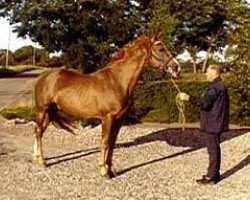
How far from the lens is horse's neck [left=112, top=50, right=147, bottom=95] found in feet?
33.1

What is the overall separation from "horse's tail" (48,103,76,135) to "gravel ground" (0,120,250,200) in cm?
60

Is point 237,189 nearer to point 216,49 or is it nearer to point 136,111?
point 136,111

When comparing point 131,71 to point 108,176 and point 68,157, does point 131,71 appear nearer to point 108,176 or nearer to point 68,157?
point 108,176

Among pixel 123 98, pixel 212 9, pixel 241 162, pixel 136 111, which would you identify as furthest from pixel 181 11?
pixel 123 98

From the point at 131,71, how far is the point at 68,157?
2.57m

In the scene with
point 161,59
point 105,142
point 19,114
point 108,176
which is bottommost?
point 19,114

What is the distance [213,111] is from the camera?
366 inches

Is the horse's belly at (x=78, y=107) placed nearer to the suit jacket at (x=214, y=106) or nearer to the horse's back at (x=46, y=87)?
the horse's back at (x=46, y=87)

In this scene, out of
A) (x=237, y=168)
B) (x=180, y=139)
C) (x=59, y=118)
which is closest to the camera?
(x=237, y=168)

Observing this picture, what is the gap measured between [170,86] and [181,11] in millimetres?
4145

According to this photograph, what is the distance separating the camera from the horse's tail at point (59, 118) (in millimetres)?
11422

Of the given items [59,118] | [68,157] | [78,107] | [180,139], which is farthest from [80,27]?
[78,107]

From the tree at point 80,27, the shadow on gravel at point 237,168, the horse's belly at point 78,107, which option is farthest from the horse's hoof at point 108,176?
the tree at point 80,27

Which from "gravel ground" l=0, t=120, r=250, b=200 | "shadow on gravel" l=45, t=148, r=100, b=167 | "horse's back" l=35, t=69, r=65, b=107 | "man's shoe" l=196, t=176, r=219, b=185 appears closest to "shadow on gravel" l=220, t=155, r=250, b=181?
"gravel ground" l=0, t=120, r=250, b=200
